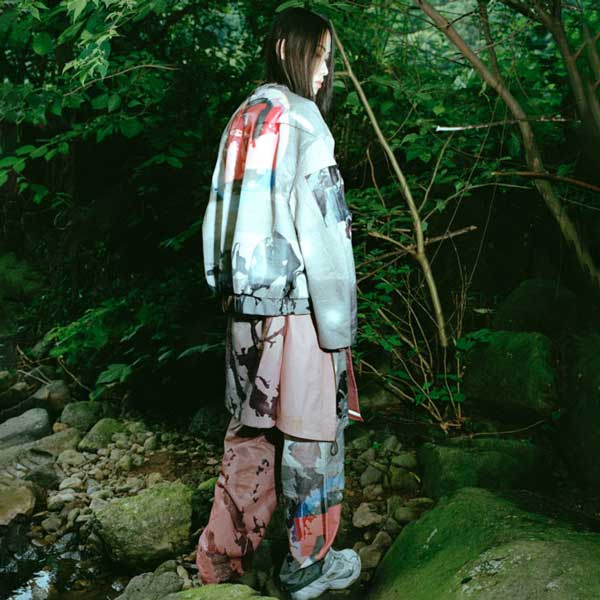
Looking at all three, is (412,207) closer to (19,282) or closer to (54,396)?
(54,396)

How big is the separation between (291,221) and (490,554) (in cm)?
111

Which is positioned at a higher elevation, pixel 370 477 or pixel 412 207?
pixel 412 207

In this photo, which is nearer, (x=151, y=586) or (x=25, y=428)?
(x=151, y=586)

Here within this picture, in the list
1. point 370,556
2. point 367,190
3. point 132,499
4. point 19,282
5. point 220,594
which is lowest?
point 370,556

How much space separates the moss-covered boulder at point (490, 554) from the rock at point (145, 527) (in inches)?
35.3

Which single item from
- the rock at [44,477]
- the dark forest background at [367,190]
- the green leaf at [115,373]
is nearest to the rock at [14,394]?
the dark forest background at [367,190]

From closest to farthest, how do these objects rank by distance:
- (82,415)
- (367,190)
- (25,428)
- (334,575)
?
(334,575)
(367,190)
(25,428)
(82,415)

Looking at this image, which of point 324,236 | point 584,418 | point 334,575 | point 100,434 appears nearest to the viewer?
point 324,236

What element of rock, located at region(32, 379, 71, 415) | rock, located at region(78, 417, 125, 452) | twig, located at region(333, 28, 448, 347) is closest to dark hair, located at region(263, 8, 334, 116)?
twig, located at region(333, 28, 448, 347)

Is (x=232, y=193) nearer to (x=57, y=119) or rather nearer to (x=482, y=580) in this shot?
(x=482, y=580)

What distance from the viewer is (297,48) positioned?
6.80 ft

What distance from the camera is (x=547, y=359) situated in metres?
3.54

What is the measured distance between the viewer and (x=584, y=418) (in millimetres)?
3102

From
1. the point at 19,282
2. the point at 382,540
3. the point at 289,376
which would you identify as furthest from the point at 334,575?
the point at 19,282
